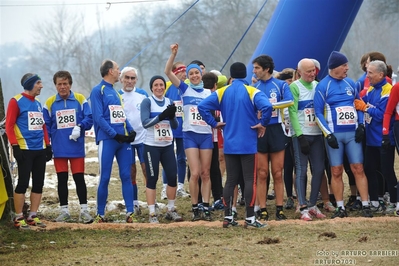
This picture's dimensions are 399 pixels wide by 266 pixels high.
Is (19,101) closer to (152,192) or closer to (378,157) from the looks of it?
(152,192)

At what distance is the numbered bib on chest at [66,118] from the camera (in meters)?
9.78

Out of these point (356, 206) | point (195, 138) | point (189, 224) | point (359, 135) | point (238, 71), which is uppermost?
point (238, 71)

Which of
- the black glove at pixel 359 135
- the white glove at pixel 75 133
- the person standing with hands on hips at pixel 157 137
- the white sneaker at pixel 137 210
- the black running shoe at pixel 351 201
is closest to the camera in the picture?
the black glove at pixel 359 135

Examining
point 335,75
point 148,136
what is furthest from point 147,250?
point 335,75

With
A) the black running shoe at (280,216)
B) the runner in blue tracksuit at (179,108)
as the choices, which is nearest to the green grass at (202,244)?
the black running shoe at (280,216)

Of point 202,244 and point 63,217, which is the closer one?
point 202,244

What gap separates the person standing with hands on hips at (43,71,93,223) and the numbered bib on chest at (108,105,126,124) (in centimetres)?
39

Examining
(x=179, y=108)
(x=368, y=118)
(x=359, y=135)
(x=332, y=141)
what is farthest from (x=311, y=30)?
(x=332, y=141)

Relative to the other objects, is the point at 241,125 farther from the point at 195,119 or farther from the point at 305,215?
the point at 305,215

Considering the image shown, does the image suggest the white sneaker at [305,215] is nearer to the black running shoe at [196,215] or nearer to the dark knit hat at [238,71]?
the black running shoe at [196,215]

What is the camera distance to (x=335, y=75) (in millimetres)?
9414

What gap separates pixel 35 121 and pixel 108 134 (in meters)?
0.87

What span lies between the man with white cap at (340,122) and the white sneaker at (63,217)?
335 centimetres

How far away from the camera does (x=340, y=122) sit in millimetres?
9320
